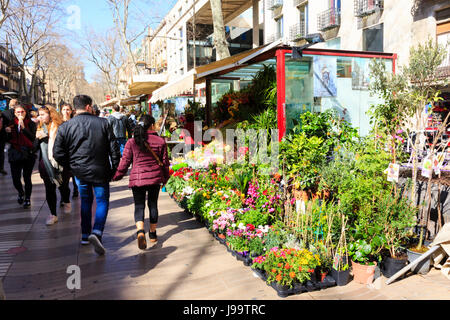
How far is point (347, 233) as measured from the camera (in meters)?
4.23

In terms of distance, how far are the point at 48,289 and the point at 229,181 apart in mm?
3194

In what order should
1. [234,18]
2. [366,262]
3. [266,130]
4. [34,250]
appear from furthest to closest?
1. [234,18]
2. [266,130]
3. [34,250]
4. [366,262]

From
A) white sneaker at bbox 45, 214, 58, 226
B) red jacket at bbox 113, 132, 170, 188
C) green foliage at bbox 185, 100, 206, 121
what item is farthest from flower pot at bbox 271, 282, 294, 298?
green foliage at bbox 185, 100, 206, 121

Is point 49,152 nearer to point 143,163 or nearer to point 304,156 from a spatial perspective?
point 143,163

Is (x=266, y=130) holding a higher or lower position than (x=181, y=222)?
higher

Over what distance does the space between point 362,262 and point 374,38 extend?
17.0m

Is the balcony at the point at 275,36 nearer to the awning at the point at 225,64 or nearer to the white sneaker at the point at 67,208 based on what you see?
the awning at the point at 225,64

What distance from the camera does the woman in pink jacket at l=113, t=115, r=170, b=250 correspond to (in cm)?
468

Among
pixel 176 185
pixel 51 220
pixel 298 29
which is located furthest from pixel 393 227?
pixel 298 29

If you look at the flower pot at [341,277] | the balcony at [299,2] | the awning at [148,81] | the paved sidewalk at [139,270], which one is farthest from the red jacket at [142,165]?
the balcony at [299,2]

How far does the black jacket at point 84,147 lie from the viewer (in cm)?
450

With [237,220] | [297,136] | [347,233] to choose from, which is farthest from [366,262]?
[297,136]

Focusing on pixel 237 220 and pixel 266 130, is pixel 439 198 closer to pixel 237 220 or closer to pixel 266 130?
pixel 237 220

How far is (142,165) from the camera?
4.71 meters
